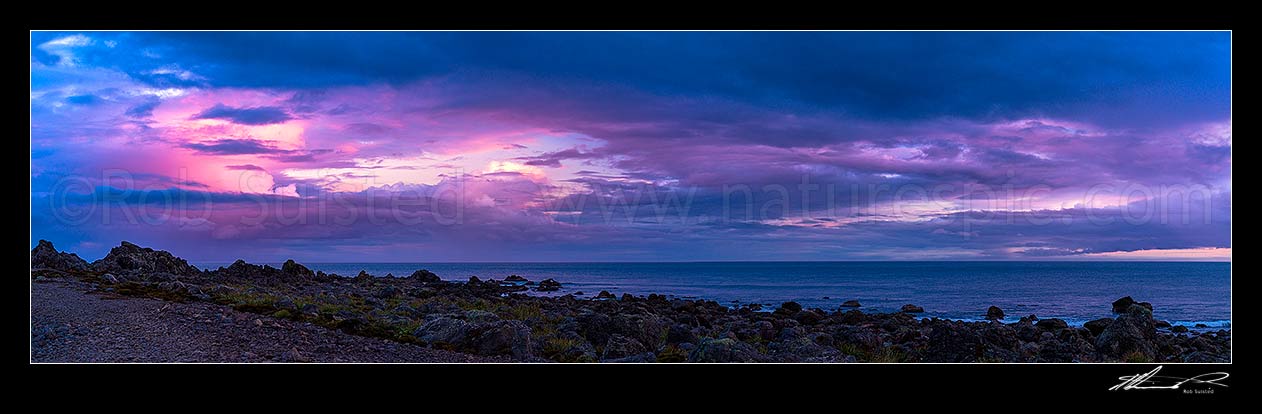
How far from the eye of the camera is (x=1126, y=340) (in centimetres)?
1822

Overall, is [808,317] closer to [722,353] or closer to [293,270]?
[722,353]

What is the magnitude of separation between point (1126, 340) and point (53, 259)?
42.8 meters

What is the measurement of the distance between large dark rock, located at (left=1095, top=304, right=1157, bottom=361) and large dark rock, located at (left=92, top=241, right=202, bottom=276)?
3863cm

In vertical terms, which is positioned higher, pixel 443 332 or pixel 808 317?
pixel 443 332

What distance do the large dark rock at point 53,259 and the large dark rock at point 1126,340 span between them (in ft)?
133

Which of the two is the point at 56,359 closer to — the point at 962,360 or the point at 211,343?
the point at 211,343

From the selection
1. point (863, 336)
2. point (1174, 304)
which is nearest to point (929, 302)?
point (1174, 304)

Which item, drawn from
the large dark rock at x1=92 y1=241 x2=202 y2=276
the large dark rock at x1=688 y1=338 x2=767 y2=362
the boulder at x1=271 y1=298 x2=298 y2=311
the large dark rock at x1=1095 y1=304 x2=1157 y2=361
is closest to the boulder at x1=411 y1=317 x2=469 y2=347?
the boulder at x1=271 y1=298 x2=298 y2=311

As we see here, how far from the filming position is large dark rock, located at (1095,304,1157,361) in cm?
1798

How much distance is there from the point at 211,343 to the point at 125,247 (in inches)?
1280

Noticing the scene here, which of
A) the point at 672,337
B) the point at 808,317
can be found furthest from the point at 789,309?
the point at 672,337

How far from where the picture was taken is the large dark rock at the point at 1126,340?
17984 mm
